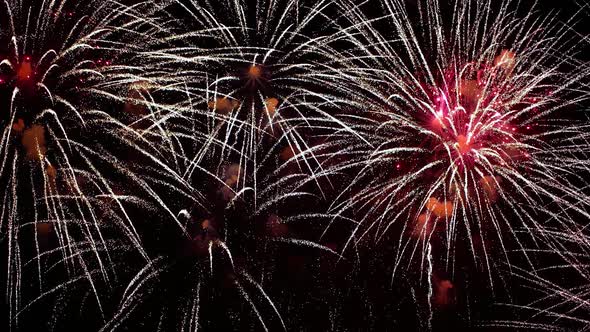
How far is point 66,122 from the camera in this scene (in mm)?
5895

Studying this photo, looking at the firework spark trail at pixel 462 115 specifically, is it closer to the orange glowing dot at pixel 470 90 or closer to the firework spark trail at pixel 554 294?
the orange glowing dot at pixel 470 90

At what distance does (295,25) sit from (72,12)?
2407mm

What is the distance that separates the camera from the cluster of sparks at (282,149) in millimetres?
5977

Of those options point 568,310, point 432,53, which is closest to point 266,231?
point 432,53

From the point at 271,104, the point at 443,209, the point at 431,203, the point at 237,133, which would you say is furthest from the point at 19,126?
the point at 443,209

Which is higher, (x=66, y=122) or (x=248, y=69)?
(x=248, y=69)

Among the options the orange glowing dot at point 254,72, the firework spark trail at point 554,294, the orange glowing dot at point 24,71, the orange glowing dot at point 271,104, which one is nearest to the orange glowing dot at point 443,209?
the firework spark trail at point 554,294

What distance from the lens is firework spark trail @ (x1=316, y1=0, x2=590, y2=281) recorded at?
616 centimetres

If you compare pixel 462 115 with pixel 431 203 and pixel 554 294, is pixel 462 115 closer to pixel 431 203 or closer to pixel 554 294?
pixel 431 203

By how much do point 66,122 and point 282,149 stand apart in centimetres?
243

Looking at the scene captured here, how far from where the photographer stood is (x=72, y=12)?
19.3 feet

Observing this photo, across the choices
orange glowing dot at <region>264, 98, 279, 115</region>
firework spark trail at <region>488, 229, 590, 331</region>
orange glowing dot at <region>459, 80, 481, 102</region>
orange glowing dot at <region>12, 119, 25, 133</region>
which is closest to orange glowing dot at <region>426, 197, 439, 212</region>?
orange glowing dot at <region>459, 80, 481, 102</region>

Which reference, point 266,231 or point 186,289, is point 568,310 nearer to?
point 266,231

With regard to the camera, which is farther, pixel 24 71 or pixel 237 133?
pixel 237 133
